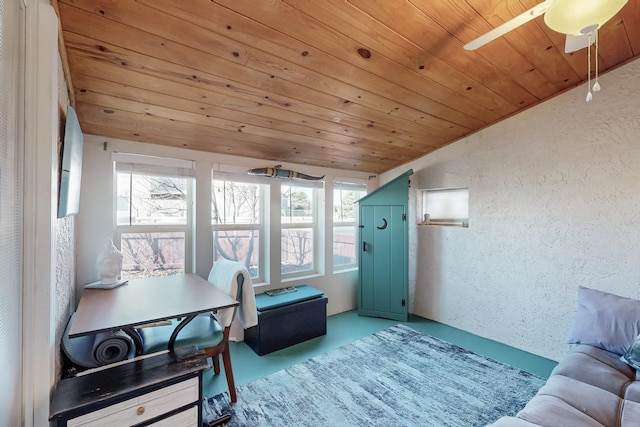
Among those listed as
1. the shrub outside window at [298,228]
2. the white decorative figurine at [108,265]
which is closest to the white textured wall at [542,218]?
the shrub outside window at [298,228]

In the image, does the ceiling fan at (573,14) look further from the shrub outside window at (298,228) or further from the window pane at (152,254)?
the window pane at (152,254)

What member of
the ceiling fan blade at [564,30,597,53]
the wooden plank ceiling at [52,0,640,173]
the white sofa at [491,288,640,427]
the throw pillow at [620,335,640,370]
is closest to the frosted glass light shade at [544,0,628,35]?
the ceiling fan blade at [564,30,597,53]

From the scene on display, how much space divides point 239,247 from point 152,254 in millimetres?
813

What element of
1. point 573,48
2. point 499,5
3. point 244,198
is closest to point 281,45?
point 499,5

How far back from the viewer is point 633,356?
1.60 m

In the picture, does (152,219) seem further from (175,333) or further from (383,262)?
(383,262)

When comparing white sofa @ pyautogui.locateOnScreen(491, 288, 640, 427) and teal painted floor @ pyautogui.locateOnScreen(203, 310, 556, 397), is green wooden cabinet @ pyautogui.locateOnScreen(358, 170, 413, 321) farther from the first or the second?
white sofa @ pyautogui.locateOnScreen(491, 288, 640, 427)

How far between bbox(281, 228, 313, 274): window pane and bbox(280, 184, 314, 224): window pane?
13 cm

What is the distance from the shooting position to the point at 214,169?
2754 mm

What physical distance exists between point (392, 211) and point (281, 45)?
2398 millimetres

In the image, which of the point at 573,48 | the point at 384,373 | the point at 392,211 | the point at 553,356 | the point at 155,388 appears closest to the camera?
the point at 155,388

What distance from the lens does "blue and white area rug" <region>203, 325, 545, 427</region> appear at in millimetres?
1840

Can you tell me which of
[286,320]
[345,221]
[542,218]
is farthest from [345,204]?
[542,218]

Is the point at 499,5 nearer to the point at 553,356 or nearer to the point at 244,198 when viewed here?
the point at 244,198
